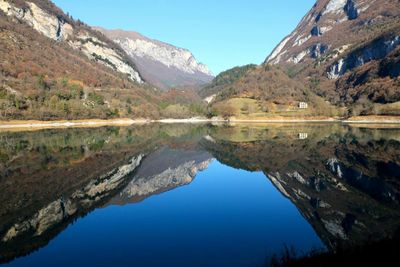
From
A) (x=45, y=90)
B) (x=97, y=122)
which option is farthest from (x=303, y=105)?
(x=45, y=90)

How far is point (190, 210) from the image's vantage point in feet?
67.0

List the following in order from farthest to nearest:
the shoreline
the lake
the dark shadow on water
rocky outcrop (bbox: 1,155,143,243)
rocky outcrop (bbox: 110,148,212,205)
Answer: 1. the shoreline
2. rocky outcrop (bbox: 110,148,212,205)
3. rocky outcrop (bbox: 1,155,143,243)
4. the lake
5. the dark shadow on water

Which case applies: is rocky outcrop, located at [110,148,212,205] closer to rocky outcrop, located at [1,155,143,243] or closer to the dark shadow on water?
rocky outcrop, located at [1,155,143,243]

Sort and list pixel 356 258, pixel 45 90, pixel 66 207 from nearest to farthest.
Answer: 1. pixel 356 258
2. pixel 66 207
3. pixel 45 90

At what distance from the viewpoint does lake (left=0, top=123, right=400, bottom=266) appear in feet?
45.5

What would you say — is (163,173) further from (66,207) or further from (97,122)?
(97,122)

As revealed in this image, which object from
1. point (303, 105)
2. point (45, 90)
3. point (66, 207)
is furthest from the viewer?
point (303, 105)

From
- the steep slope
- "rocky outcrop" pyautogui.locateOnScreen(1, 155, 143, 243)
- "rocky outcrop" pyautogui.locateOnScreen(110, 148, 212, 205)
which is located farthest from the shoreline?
"rocky outcrop" pyautogui.locateOnScreen(1, 155, 143, 243)

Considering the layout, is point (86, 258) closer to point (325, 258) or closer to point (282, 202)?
point (325, 258)

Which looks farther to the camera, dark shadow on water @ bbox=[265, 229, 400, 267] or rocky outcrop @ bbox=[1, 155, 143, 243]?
rocky outcrop @ bbox=[1, 155, 143, 243]

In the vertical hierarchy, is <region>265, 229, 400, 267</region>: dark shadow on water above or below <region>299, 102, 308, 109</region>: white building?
below

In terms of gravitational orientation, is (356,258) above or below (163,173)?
above

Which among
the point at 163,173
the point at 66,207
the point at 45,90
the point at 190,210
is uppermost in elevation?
the point at 190,210

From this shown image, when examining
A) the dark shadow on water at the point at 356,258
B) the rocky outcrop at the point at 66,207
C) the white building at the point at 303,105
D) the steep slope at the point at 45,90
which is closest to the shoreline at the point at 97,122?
the steep slope at the point at 45,90
